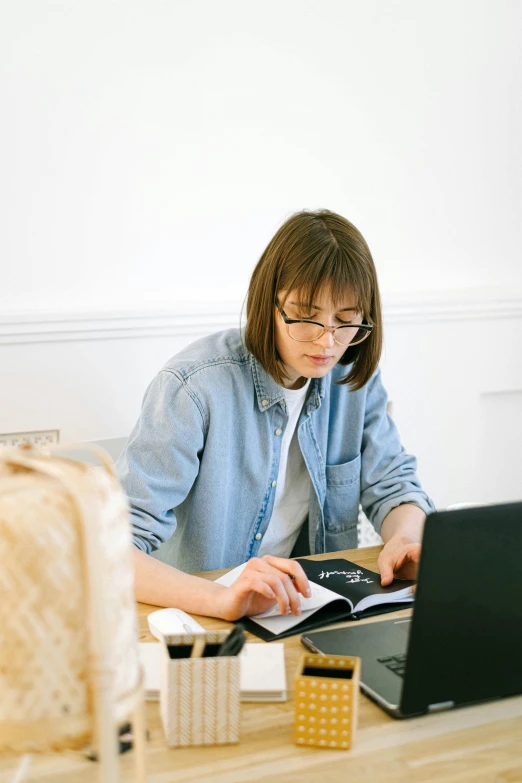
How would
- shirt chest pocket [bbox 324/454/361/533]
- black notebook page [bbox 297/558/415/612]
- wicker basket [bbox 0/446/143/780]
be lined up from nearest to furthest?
wicker basket [bbox 0/446/143/780]
black notebook page [bbox 297/558/415/612]
shirt chest pocket [bbox 324/454/361/533]

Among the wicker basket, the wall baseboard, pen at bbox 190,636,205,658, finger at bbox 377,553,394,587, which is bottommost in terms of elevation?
finger at bbox 377,553,394,587

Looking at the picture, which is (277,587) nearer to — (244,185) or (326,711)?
(326,711)

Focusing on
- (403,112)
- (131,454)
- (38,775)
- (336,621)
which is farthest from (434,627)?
(403,112)

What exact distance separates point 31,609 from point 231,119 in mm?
1868

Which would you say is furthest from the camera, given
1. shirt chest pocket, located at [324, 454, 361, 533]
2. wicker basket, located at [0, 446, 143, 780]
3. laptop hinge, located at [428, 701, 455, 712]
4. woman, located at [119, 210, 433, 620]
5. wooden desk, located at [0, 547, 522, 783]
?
shirt chest pocket, located at [324, 454, 361, 533]

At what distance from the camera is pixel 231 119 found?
7.68 feet

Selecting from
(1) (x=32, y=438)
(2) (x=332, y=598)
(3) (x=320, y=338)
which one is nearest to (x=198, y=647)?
(2) (x=332, y=598)

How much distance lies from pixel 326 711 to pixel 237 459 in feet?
2.50

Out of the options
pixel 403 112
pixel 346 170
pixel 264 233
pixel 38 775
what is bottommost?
pixel 38 775

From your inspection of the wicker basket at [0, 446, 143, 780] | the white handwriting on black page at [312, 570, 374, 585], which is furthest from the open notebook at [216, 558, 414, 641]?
the wicker basket at [0, 446, 143, 780]

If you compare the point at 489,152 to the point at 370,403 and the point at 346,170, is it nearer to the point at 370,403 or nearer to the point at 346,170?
the point at 346,170

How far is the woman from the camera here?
1520 millimetres

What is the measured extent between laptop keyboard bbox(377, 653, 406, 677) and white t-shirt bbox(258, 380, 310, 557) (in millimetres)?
628

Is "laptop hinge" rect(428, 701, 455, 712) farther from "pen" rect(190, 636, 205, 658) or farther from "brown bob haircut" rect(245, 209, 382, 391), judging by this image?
"brown bob haircut" rect(245, 209, 382, 391)
